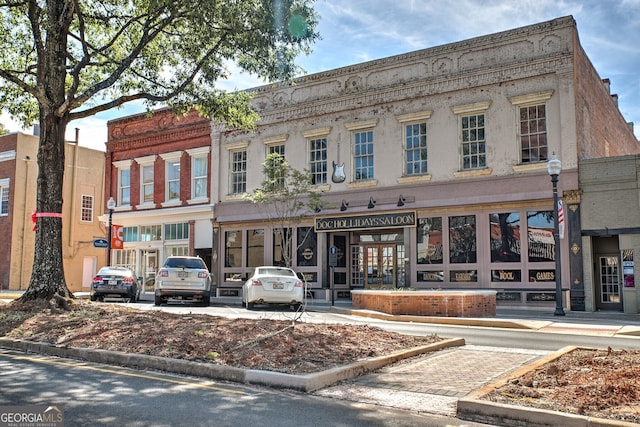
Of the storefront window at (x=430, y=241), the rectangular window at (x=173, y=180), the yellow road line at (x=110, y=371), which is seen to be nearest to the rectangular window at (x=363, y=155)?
the storefront window at (x=430, y=241)

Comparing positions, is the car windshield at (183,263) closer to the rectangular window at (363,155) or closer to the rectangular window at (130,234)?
the rectangular window at (363,155)

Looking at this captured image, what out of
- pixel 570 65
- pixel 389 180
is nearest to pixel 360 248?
pixel 389 180

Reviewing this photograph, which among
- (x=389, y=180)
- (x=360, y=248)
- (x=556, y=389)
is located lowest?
(x=556, y=389)

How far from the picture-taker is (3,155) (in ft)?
116

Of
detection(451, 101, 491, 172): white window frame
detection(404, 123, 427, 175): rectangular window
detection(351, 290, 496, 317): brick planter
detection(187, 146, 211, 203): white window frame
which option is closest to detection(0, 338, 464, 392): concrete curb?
detection(351, 290, 496, 317): brick planter

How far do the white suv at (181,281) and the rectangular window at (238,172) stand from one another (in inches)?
349

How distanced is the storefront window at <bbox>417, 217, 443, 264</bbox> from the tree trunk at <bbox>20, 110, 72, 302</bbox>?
521 inches

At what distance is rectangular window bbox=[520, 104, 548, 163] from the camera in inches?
831

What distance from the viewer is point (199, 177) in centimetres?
3005

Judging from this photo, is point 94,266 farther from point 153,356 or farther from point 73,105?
point 153,356

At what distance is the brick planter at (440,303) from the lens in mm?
17016

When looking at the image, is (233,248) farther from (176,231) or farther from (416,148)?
(416,148)

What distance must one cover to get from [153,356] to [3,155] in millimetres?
32246

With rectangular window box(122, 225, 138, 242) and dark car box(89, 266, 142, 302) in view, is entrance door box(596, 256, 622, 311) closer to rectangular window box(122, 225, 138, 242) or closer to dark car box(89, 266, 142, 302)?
dark car box(89, 266, 142, 302)
